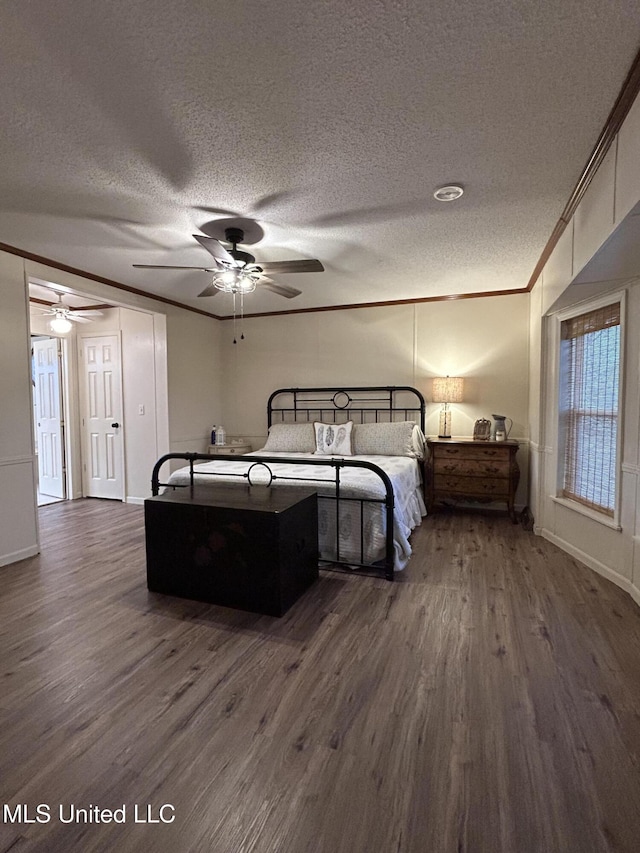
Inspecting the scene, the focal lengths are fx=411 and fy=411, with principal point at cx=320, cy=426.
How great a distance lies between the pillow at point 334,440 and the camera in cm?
450

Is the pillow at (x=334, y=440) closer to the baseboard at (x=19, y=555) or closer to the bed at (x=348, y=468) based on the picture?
the bed at (x=348, y=468)

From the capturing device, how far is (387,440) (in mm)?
4477

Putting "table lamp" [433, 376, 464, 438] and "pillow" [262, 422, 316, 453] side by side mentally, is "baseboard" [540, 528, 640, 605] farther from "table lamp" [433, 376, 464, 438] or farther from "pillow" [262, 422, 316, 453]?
"pillow" [262, 422, 316, 453]

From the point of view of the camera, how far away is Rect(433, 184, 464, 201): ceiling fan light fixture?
2.32 m

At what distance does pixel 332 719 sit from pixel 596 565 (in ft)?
7.90

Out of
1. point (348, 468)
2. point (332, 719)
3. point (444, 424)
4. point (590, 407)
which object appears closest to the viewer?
point (332, 719)

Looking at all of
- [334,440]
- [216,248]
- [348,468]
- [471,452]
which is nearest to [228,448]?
[334,440]

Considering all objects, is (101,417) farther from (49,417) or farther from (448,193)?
(448,193)

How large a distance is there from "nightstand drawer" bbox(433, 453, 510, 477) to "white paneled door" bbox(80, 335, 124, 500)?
13.1 feet

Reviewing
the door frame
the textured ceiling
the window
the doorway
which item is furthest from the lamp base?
the doorway

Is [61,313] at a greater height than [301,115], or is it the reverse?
[301,115]

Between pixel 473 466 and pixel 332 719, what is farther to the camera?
pixel 473 466

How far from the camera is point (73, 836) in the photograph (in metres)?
1.21

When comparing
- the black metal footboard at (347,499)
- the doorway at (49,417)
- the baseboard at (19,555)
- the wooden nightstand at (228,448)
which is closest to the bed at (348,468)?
the black metal footboard at (347,499)
